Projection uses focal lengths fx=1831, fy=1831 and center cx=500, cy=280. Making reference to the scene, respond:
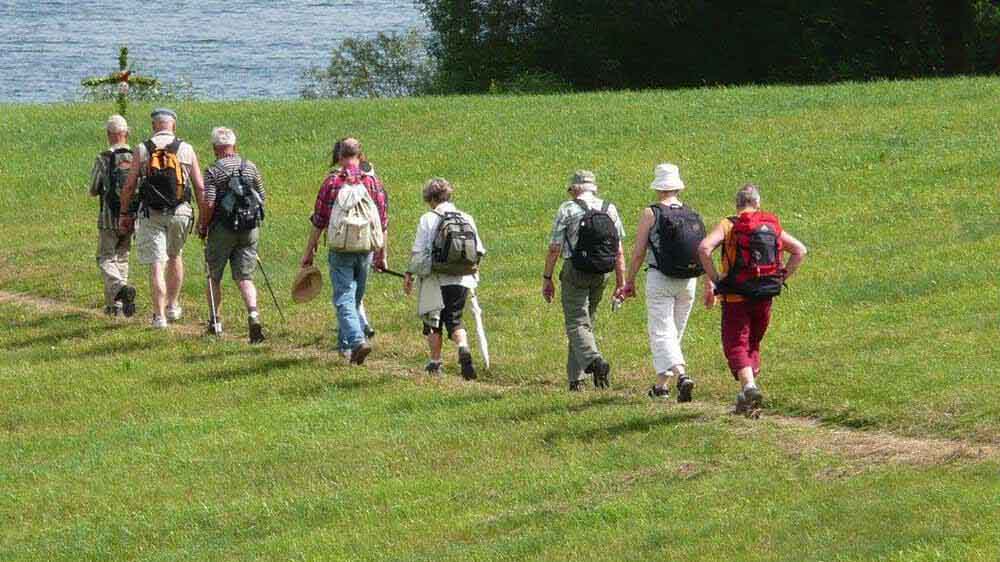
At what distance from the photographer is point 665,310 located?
14539 mm

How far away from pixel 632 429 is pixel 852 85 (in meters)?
22.6

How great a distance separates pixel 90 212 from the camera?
26750 millimetres

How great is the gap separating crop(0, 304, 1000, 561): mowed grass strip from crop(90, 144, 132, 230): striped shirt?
245 centimetres

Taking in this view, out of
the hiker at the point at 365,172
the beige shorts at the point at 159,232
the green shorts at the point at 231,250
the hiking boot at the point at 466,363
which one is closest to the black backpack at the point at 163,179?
the beige shorts at the point at 159,232

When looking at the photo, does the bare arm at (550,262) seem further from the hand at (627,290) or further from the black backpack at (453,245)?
the black backpack at (453,245)

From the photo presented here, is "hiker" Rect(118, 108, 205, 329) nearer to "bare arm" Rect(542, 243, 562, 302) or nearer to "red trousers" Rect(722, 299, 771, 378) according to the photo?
"bare arm" Rect(542, 243, 562, 302)

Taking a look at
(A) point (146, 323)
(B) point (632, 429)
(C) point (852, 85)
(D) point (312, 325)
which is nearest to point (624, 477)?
(B) point (632, 429)

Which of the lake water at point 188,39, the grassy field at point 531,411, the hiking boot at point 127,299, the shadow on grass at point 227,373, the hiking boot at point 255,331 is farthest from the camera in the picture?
the lake water at point 188,39

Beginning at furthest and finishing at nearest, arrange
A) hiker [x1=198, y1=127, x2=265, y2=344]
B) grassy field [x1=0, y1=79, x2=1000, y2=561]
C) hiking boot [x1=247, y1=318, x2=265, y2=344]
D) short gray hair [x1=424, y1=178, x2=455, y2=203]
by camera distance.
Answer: hiking boot [x1=247, y1=318, x2=265, y2=344]
hiker [x1=198, y1=127, x2=265, y2=344]
short gray hair [x1=424, y1=178, x2=455, y2=203]
grassy field [x1=0, y1=79, x2=1000, y2=561]

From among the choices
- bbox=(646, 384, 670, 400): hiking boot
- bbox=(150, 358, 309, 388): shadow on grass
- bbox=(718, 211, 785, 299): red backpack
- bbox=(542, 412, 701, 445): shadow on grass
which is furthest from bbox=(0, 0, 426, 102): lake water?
bbox=(718, 211, 785, 299): red backpack

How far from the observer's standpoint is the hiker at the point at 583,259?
589 inches

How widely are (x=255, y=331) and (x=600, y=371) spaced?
13.6 ft

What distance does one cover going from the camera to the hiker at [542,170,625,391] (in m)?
15.0

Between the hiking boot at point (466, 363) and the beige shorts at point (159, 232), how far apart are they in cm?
366
